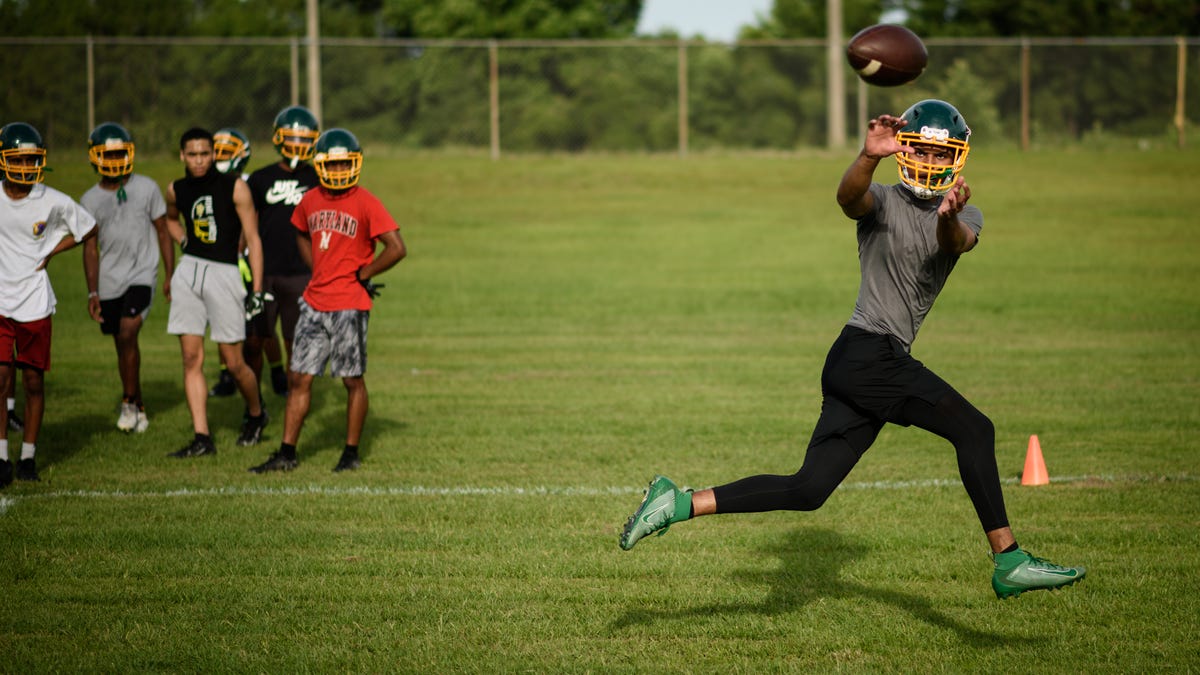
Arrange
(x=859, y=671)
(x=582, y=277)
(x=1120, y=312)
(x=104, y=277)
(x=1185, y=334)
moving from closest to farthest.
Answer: (x=859, y=671) < (x=104, y=277) < (x=1185, y=334) < (x=1120, y=312) < (x=582, y=277)

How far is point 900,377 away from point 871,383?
126mm

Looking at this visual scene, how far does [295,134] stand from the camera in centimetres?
1083

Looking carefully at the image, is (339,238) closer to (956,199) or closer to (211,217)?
(211,217)

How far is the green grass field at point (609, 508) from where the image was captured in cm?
572

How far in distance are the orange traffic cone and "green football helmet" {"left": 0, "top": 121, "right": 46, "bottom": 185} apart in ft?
22.6

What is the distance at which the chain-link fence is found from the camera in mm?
25281

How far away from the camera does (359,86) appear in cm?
2714

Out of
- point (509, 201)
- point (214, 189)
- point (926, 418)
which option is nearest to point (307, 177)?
point (214, 189)

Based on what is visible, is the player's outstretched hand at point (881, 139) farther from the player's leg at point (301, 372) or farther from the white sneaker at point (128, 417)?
the white sneaker at point (128, 417)

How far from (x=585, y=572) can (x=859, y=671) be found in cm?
179

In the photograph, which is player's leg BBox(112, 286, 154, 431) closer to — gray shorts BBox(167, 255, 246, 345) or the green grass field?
the green grass field

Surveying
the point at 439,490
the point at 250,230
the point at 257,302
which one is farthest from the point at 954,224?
the point at 250,230

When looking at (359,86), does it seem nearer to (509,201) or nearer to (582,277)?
(509,201)

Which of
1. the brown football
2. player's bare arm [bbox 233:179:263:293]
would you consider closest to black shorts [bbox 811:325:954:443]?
the brown football
